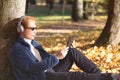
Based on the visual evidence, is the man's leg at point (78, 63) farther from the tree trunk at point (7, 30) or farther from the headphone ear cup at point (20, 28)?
the headphone ear cup at point (20, 28)

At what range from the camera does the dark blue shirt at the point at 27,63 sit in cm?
543

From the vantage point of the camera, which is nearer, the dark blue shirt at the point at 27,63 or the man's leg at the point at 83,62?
the dark blue shirt at the point at 27,63

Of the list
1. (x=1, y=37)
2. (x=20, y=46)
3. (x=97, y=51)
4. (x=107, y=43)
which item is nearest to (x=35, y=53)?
(x=20, y=46)

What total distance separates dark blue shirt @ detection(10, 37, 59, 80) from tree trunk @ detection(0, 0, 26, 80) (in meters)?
0.60

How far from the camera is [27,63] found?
5.43m

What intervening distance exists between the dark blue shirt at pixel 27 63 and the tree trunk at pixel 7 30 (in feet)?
1.98

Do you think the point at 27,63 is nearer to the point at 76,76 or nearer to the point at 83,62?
the point at 76,76

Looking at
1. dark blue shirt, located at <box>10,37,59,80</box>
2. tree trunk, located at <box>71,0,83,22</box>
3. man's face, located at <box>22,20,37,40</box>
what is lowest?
tree trunk, located at <box>71,0,83,22</box>

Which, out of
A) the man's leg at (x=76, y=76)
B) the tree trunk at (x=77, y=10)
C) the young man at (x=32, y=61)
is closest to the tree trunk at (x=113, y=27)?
the young man at (x=32, y=61)

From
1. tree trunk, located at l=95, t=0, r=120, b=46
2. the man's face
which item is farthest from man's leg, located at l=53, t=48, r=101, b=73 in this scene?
tree trunk, located at l=95, t=0, r=120, b=46

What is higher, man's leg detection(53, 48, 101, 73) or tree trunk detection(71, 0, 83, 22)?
man's leg detection(53, 48, 101, 73)

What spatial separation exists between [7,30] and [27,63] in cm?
91

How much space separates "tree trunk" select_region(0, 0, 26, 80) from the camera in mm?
6242

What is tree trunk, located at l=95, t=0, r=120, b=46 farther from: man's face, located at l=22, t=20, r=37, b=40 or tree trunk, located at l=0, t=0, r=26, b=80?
man's face, located at l=22, t=20, r=37, b=40
